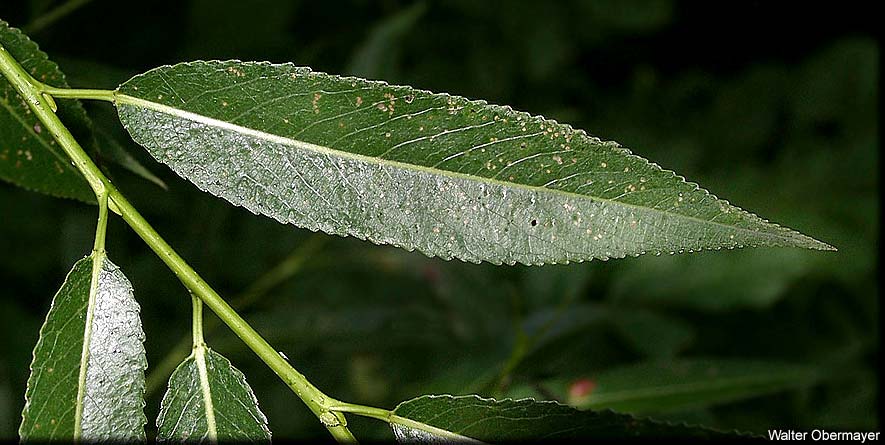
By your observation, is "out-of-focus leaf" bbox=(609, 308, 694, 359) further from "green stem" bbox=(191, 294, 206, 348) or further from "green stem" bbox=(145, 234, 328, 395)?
"green stem" bbox=(191, 294, 206, 348)

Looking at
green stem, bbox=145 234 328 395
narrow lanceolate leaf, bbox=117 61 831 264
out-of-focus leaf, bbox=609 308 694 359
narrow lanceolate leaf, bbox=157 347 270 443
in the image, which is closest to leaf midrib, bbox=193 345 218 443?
narrow lanceolate leaf, bbox=157 347 270 443

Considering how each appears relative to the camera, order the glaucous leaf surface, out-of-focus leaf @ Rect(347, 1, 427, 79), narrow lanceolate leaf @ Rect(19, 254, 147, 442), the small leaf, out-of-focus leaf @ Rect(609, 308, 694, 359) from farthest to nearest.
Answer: out-of-focus leaf @ Rect(609, 308, 694, 359) → out-of-focus leaf @ Rect(347, 1, 427, 79) → the glaucous leaf surface → the small leaf → narrow lanceolate leaf @ Rect(19, 254, 147, 442)

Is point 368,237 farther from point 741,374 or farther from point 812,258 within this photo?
point 812,258

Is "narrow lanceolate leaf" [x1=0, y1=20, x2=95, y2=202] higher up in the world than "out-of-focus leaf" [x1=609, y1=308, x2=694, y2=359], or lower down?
lower down

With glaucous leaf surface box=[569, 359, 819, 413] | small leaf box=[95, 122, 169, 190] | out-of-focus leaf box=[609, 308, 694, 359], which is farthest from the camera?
out-of-focus leaf box=[609, 308, 694, 359]

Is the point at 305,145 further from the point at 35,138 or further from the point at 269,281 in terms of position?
the point at 269,281

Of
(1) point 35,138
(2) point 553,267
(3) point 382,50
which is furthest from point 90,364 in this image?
(2) point 553,267

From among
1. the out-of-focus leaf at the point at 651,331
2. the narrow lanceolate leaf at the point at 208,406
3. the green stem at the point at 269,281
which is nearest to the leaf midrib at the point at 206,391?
the narrow lanceolate leaf at the point at 208,406
